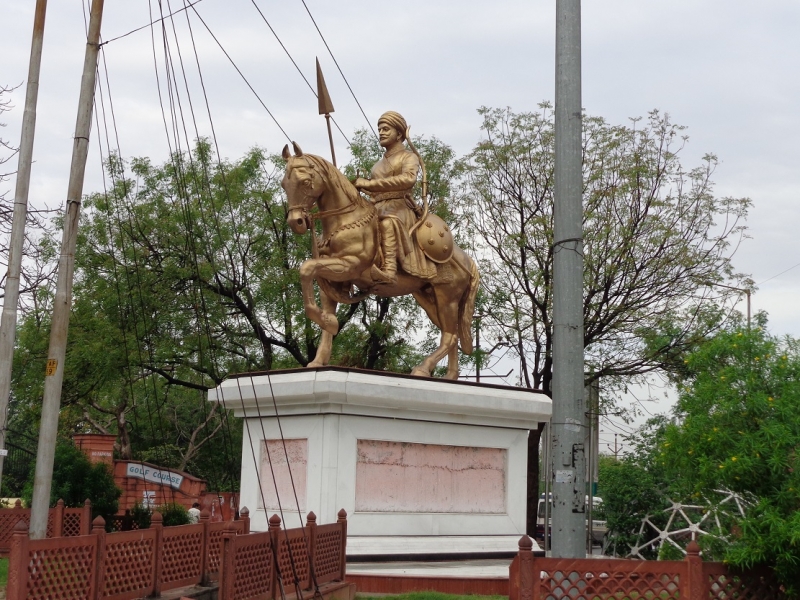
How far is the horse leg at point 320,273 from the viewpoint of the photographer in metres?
11.4

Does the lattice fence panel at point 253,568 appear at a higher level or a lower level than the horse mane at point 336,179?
lower

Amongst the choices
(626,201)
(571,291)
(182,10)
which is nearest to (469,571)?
(571,291)

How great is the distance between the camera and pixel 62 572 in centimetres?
699

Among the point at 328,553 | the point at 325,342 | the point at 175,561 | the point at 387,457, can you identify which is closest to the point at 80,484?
the point at 325,342

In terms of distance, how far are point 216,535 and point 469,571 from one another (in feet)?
9.83

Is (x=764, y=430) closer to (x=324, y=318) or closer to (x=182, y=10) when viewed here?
(x=324, y=318)

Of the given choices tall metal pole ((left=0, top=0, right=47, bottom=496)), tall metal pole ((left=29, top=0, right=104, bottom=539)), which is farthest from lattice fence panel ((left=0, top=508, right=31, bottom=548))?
tall metal pole ((left=29, top=0, right=104, bottom=539))

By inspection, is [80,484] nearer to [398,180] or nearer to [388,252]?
[388,252]

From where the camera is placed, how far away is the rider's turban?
12453mm

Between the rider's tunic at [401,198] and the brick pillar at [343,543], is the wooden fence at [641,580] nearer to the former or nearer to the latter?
the brick pillar at [343,543]

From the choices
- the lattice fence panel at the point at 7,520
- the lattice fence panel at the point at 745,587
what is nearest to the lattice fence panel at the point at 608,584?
the lattice fence panel at the point at 745,587

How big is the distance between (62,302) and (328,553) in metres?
3.71

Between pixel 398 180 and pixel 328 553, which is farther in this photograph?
pixel 398 180

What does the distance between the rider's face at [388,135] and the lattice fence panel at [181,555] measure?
18.1ft
